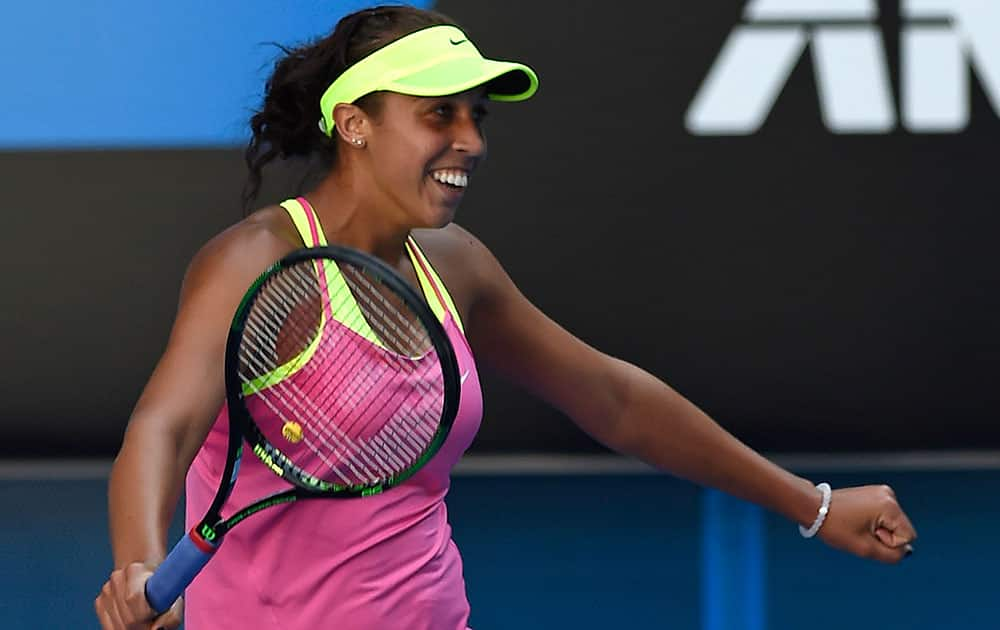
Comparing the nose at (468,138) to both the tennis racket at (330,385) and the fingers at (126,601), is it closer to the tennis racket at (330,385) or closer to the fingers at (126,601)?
the tennis racket at (330,385)

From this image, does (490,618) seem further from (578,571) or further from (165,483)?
(165,483)

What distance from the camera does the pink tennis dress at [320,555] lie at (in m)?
2.12

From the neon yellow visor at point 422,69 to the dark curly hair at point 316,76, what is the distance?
0.02 meters

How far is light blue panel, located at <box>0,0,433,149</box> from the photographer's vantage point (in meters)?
5.17

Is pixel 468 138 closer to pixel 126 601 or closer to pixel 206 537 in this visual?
pixel 206 537

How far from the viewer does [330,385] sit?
203cm

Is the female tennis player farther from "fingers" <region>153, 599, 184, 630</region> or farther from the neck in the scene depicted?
"fingers" <region>153, 599, 184, 630</region>

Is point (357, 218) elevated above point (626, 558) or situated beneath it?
elevated above

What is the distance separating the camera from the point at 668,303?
5.34 metres

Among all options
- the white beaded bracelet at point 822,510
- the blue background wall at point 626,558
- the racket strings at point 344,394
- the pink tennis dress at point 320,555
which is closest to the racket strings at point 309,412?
the racket strings at point 344,394

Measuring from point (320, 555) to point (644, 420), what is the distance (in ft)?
1.96

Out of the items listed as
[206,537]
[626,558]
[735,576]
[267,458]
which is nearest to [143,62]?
[626,558]

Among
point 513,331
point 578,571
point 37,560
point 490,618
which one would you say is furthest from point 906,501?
point 513,331

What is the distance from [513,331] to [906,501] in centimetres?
289
